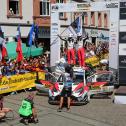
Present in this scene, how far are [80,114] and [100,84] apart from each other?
3706mm

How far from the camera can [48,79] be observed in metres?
21.2

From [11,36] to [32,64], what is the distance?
434 inches

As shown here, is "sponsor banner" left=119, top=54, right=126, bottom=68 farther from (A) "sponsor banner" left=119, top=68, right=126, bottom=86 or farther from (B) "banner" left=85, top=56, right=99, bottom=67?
(B) "banner" left=85, top=56, right=99, bottom=67

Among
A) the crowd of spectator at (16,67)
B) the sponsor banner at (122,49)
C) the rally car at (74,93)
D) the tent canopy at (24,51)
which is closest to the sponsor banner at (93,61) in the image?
the tent canopy at (24,51)

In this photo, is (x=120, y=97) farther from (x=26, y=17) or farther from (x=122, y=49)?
(x=26, y=17)

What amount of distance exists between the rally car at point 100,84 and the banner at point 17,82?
3.29 metres

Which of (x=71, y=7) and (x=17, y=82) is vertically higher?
(x=71, y=7)

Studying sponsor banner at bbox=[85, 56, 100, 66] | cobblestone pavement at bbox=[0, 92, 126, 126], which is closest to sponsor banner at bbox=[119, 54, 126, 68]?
cobblestone pavement at bbox=[0, 92, 126, 126]

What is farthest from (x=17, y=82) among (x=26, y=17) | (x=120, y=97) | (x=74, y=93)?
(x=26, y=17)

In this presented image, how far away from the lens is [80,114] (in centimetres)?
1636

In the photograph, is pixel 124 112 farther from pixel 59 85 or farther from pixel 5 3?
pixel 5 3

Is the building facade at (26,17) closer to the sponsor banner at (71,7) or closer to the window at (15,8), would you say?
the window at (15,8)

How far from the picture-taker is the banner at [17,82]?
20.2 metres

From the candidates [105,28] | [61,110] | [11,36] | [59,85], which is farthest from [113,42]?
[105,28]
